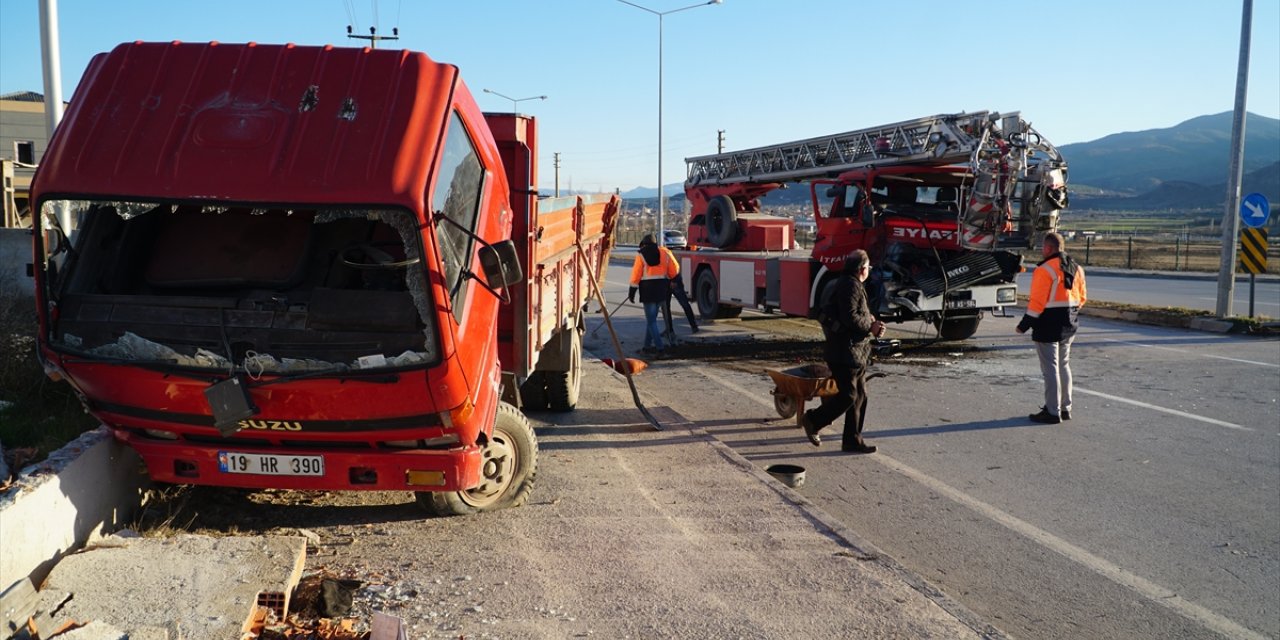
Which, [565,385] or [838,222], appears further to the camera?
[838,222]

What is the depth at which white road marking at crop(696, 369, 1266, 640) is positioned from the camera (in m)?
4.79

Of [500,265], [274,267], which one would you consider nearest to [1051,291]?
[500,265]

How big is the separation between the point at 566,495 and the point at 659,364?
6.43 meters

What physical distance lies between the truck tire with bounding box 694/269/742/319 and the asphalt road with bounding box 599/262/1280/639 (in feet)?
13.4

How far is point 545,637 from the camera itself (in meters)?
4.12

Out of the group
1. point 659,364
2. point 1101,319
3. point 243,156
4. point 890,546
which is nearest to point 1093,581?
point 890,546

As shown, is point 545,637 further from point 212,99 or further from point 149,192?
point 212,99

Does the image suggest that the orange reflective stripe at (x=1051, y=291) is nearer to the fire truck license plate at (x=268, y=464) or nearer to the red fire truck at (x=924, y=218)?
the red fire truck at (x=924, y=218)

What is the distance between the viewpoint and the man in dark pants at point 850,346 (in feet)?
25.9

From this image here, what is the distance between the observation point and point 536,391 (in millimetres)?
9039

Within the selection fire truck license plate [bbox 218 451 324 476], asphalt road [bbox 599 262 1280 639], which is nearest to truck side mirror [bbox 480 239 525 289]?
fire truck license plate [bbox 218 451 324 476]

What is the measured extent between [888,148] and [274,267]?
34.7ft

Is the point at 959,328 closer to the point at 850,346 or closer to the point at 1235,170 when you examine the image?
the point at 1235,170

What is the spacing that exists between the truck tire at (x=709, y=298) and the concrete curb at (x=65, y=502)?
40.9 ft
